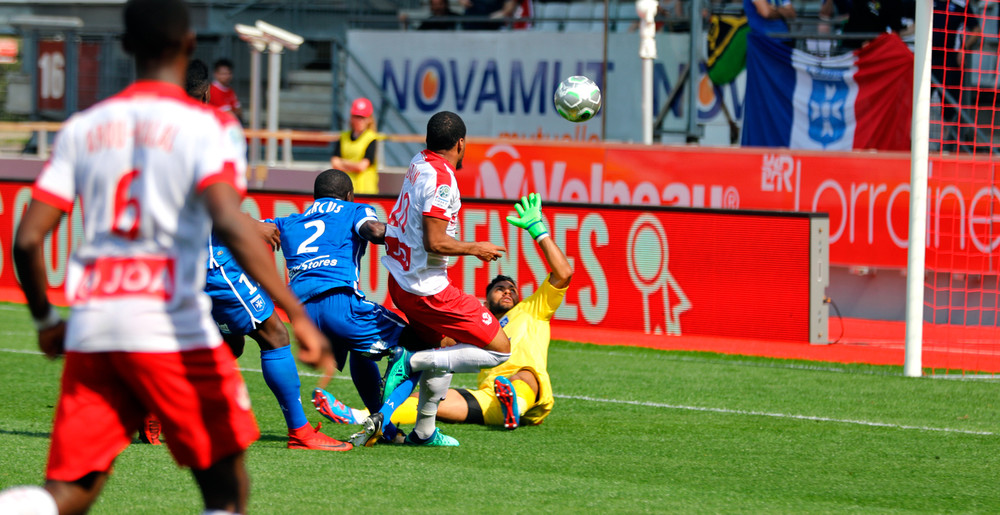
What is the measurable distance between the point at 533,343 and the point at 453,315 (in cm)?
132

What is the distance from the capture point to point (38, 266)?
364cm

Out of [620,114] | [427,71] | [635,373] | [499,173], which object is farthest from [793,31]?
[635,373]

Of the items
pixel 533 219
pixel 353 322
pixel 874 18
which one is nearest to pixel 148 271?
pixel 353 322

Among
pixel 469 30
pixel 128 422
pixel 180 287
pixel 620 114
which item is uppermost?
pixel 469 30

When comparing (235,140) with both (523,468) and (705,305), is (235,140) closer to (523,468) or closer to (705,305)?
(523,468)

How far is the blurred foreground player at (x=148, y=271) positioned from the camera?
3477mm

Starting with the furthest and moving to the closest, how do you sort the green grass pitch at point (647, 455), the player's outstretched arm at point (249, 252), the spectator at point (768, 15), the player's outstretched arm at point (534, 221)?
the spectator at point (768, 15)
the player's outstretched arm at point (534, 221)
the green grass pitch at point (647, 455)
the player's outstretched arm at point (249, 252)

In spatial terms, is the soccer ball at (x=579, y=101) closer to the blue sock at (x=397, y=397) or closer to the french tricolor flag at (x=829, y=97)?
the blue sock at (x=397, y=397)

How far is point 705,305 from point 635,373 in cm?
178

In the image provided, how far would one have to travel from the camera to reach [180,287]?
3.53 metres

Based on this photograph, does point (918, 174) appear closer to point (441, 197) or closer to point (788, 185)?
point (788, 185)

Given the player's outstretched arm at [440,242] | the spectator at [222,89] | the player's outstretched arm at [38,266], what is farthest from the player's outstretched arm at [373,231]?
the spectator at [222,89]

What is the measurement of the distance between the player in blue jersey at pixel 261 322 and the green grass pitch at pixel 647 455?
157mm

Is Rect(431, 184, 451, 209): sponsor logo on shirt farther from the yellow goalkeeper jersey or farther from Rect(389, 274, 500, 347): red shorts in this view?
the yellow goalkeeper jersey
